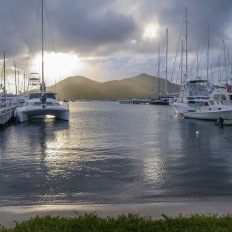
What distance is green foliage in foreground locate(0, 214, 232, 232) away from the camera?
6.56 metres

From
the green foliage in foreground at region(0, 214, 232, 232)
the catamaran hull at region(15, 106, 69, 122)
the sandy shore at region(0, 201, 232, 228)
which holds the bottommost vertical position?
the sandy shore at region(0, 201, 232, 228)

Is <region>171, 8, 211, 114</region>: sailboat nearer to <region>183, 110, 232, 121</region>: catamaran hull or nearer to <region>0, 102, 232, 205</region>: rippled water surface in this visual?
<region>183, 110, 232, 121</region>: catamaran hull

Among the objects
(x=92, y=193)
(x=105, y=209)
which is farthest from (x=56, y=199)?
(x=105, y=209)

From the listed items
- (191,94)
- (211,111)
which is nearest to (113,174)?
(211,111)

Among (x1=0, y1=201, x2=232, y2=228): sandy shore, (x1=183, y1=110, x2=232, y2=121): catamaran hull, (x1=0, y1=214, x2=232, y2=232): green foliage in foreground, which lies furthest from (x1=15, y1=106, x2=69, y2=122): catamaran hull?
(x1=0, y1=214, x2=232, y2=232): green foliage in foreground

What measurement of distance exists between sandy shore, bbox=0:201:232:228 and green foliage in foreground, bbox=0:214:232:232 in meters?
1.30

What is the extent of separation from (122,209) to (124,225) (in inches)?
89.1

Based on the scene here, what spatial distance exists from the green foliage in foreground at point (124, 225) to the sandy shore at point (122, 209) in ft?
4.27

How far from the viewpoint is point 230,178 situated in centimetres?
1323

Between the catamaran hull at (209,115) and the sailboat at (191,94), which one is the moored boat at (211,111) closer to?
the catamaran hull at (209,115)

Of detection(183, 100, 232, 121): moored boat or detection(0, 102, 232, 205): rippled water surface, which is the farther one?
detection(183, 100, 232, 121): moored boat

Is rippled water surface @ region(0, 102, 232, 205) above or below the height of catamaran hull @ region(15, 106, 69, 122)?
below

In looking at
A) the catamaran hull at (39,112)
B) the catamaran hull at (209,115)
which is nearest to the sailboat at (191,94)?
the catamaran hull at (209,115)

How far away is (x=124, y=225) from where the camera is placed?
6809mm
